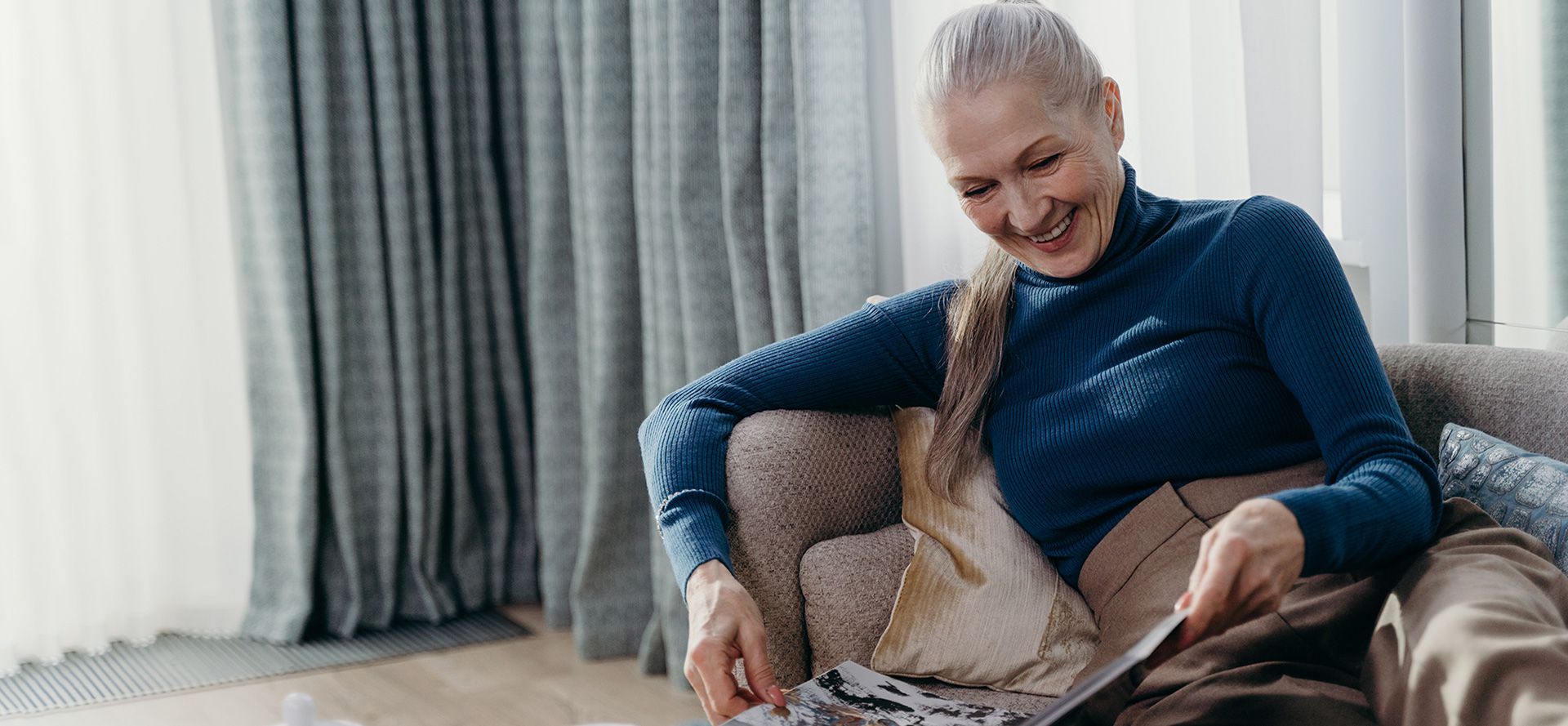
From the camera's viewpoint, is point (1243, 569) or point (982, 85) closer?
point (1243, 569)

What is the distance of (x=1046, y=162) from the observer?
123 centimetres

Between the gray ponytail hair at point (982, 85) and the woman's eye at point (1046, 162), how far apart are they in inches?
1.7

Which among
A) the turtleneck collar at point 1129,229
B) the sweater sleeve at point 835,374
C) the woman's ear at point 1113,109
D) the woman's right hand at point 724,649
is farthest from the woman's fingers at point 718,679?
the woman's ear at point 1113,109

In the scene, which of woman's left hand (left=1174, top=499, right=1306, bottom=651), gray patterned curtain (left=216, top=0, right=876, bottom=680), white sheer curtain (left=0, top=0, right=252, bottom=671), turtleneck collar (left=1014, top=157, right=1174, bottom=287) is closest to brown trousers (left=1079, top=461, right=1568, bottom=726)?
woman's left hand (left=1174, top=499, right=1306, bottom=651)

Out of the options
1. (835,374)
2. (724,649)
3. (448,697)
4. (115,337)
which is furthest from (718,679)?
(115,337)

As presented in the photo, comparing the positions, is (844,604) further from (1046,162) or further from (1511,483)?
(1511,483)

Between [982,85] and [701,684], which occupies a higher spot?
[982,85]

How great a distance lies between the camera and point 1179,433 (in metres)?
1.21

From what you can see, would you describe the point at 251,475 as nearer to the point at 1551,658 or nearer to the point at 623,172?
the point at 623,172

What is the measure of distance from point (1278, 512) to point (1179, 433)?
0.83 feet

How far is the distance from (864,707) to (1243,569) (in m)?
0.37

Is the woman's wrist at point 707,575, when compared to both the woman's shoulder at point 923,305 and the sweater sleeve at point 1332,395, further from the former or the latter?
the sweater sleeve at point 1332,395

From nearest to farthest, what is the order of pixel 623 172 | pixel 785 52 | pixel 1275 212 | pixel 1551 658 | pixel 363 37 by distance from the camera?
pixel 1551 658 < pixel 1275 212 < pixel 785 52 < pixel 623 172 < pixel 363 37

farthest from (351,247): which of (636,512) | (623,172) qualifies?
(636,512)
